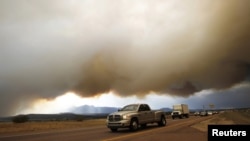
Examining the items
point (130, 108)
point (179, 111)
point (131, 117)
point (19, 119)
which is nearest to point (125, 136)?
point (131, 117)

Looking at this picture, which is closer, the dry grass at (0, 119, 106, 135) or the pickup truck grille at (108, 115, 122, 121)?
the pickup truck grille at (108, 115, 122, 121)

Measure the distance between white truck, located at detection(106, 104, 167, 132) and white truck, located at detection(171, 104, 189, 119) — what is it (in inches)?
1349

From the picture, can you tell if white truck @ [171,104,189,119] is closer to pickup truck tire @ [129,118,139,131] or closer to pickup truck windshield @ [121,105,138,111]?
pickup truck windshield @ [121,105,138,111]

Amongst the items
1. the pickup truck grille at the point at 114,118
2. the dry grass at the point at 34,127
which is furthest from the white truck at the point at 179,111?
the pickup truck grille at the point at 114,118

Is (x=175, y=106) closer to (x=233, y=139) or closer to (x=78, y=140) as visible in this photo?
(x=78, y=140)

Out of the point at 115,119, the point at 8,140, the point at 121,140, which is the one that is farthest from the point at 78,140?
the point at 115,119

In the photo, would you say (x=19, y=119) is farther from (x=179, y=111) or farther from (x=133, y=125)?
(x=133, y=125)

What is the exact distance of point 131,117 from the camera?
21062 millimetres

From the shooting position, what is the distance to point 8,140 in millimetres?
16984

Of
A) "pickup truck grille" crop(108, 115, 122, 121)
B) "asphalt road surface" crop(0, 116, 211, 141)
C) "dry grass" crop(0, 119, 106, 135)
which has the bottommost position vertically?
"dry grass" crop(0, 119, 106, 135)

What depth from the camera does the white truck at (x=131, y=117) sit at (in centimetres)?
2080

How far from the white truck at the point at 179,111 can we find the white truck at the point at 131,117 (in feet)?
112

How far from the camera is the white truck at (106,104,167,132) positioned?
20.8m

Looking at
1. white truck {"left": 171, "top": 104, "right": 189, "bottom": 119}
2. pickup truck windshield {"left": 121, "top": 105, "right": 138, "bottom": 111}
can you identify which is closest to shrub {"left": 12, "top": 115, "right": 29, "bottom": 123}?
white truck {"left": 171, "top": 104, "right": 189, "bottom": 119}
